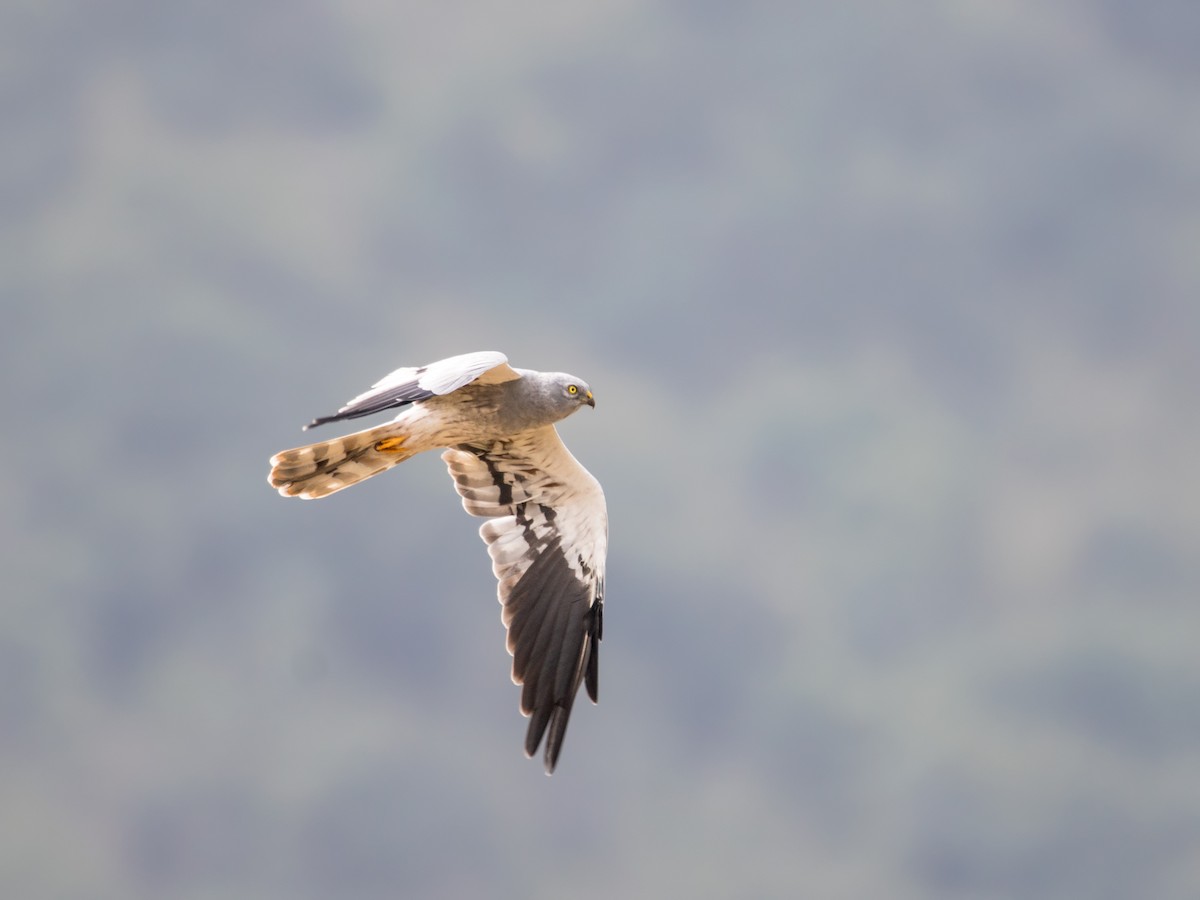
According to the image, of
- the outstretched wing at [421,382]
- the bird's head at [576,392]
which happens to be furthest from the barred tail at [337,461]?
the bird's head at [576,392]

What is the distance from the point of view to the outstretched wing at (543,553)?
478 inches

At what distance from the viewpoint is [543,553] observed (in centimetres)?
1279

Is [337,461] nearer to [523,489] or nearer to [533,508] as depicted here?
[523,489]

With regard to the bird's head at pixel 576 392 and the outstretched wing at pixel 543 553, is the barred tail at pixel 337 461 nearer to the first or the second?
the outstretched wing at pixel 543 553

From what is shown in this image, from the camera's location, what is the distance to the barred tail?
1154 cm

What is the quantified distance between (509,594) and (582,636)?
79 cm

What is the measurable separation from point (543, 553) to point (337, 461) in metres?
2.17

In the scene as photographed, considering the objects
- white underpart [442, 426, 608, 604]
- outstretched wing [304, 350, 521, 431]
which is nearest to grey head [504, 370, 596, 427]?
outstretched wing [304, 350, 521, 431]

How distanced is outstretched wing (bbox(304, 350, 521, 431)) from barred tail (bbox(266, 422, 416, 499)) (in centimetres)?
94

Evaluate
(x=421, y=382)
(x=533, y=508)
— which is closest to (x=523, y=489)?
(x=533, y=508)

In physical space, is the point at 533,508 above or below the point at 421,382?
above

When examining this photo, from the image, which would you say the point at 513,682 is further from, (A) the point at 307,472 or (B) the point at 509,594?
(A) the point at 307,472

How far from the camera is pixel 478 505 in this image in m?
13.0

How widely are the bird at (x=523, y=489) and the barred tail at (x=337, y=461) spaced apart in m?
0.01
